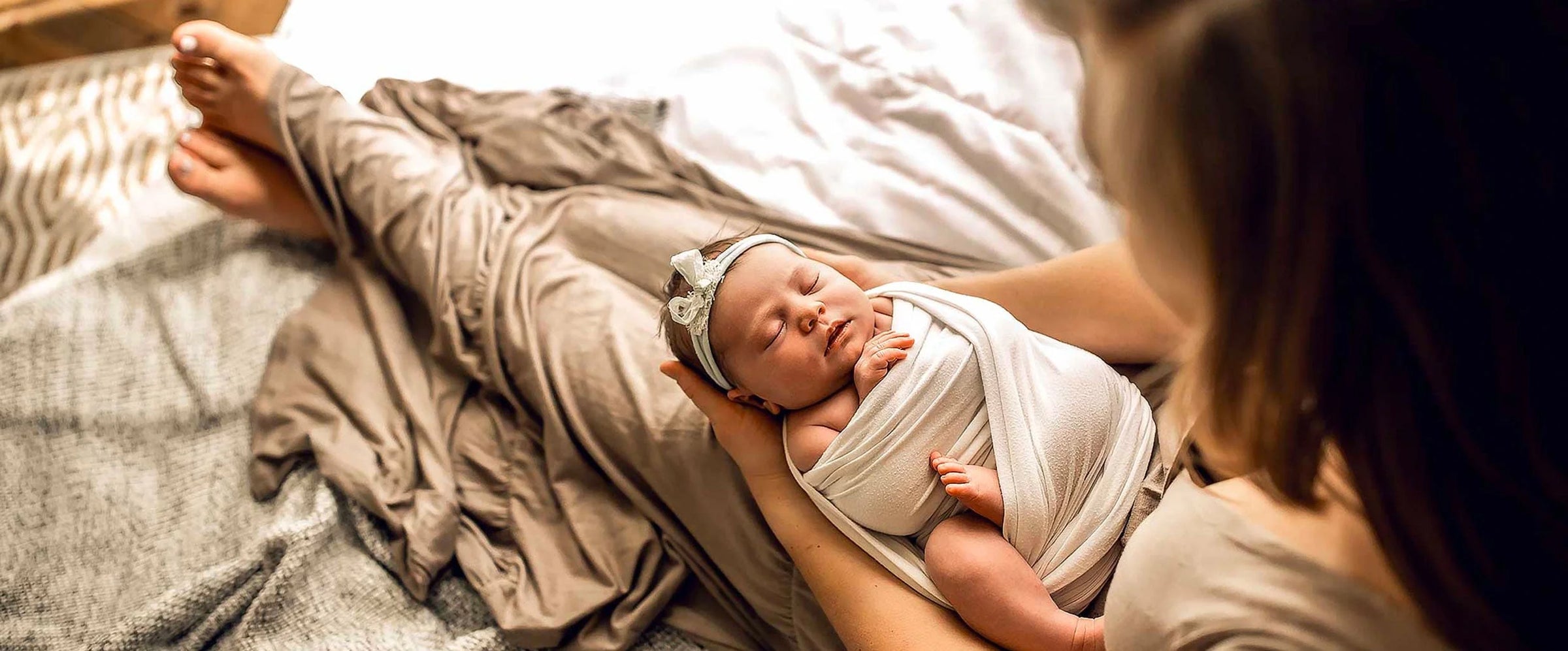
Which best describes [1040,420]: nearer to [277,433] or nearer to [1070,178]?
[1070,178]

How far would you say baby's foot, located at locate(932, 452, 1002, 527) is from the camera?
2.82 feet

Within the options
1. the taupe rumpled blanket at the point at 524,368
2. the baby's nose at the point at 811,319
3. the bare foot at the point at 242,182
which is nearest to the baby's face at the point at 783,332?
the baby's nose at the point at 811,319

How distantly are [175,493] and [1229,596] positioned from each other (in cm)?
112

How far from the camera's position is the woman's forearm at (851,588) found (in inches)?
33.8

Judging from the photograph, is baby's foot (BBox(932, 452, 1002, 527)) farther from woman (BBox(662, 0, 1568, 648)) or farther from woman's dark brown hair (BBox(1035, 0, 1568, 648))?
woman's dark brown hair (BBox(1035, 0, 1568, 648))

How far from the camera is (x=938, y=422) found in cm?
92

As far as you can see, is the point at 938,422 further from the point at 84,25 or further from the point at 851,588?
the point at 84,25

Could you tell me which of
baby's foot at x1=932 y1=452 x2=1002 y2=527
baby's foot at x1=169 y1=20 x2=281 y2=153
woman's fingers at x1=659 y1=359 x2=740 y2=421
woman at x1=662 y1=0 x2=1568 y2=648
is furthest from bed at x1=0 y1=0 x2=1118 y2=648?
woman at x1=662 y1=0 x2=1568 y2=648

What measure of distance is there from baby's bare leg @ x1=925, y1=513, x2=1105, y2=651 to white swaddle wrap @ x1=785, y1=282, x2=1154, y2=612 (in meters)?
0.02

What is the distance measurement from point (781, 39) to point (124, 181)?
1013 millimetres

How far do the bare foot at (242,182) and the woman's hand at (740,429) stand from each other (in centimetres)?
69

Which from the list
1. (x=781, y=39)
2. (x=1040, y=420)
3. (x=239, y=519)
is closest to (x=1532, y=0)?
(x=1040, y=420)

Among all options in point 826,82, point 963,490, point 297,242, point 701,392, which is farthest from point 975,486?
point 297,242

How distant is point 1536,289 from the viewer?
0.41 metres
